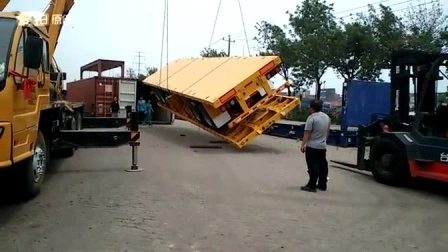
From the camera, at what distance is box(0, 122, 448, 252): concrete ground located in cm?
541

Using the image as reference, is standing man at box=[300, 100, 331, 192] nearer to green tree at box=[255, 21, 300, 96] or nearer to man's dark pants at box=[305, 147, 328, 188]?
man's dark pants at box=[305, 147, 328, 188]

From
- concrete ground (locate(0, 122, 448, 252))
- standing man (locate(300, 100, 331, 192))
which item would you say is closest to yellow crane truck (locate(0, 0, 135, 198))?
concrete ground (locate(0, 122, 448, 252))

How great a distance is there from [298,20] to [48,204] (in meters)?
25.0

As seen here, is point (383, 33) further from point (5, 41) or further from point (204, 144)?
point (5, 41)

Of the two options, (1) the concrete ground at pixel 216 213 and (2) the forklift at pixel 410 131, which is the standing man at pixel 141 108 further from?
(2) the forklift at pixel 410 131

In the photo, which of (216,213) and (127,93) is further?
(127,93)

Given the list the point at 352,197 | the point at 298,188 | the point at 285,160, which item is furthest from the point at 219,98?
the point at 352,197

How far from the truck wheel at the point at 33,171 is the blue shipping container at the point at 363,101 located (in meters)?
11.3

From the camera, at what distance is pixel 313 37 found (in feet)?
91.2

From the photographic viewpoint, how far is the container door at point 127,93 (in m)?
23.4

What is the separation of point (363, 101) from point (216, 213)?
37.6ft

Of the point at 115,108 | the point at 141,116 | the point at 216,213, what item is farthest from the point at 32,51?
the point at 141,116

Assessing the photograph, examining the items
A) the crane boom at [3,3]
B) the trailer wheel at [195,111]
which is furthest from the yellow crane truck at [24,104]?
the trailer wheel at [195,111]

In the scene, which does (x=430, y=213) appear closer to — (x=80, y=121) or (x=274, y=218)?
(x=274, y=218)
